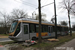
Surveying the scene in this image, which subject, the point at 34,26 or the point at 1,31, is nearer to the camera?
the point at 34,26

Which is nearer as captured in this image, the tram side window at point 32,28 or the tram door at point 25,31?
the tram door at point 25,31

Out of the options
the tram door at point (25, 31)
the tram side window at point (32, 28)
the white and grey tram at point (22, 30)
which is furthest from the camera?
the tram side window at point (32, 28)

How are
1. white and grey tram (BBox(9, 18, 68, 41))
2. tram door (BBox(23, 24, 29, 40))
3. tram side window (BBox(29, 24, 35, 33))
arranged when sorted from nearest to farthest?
1. white and grey tram (BBox(9, 18, 68, 41))
2. tram door (BBox(23, 24, 29, 40))
3. tram side window (BBox(29, 24, 35, 33))

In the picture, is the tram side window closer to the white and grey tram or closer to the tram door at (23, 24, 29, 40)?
the white and grey tram

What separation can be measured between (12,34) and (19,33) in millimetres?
885

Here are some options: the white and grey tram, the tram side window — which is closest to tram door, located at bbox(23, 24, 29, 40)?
the white and grey tram

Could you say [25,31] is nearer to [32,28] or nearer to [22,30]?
[22,30]

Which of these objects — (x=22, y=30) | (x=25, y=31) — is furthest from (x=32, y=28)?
(x=22, y=30)

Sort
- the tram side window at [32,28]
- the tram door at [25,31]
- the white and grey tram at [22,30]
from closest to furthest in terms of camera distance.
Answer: the white and grey tram at [22,30] < the tram door at [25,31] < the tram side window at [32,28]

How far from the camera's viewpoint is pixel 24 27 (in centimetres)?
1202

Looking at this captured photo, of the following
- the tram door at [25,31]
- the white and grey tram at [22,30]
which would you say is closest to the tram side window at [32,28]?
the white and grey tram at [22,30]

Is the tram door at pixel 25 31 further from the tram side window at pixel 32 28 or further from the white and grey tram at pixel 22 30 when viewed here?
the tram side window at pixel 32 28

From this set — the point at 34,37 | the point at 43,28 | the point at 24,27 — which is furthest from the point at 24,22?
the point at 43,28

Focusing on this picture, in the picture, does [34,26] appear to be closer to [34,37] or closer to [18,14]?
[34,37]
